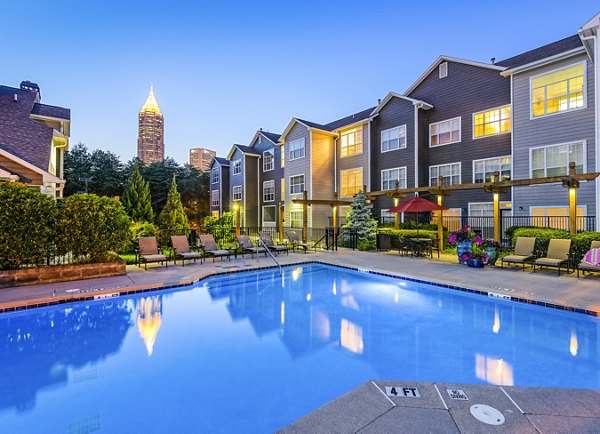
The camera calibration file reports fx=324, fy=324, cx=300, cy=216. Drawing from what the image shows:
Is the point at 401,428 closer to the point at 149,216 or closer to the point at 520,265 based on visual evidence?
the point at 520,265

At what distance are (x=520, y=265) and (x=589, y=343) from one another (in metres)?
6.21

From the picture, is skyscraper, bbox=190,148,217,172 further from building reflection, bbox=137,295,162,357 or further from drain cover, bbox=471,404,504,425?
drain cover, bbox=471,404,504,425

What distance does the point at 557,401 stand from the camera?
10.2 ft

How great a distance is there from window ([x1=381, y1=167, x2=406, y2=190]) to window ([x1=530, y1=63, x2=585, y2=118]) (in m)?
6.91

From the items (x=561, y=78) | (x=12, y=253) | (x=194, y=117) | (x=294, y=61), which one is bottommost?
(x=12, y=253)

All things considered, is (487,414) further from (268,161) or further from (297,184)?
(268,161)

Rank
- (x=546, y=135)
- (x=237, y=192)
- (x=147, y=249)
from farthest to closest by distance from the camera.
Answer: (x=237, y=192) → (x=546, y=135) → (x=147, y=249)

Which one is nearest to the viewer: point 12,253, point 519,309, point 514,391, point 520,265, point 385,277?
point 514,391

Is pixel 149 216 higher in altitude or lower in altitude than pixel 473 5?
lower

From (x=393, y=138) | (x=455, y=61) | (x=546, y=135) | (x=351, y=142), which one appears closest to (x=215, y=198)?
(x=351, y=142)

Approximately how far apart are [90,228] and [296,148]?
56.1 feet

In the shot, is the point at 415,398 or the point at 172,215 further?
the point at 172,215

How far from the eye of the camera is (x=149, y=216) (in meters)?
22.8

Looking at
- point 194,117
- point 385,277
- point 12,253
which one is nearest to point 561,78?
point 385,277
